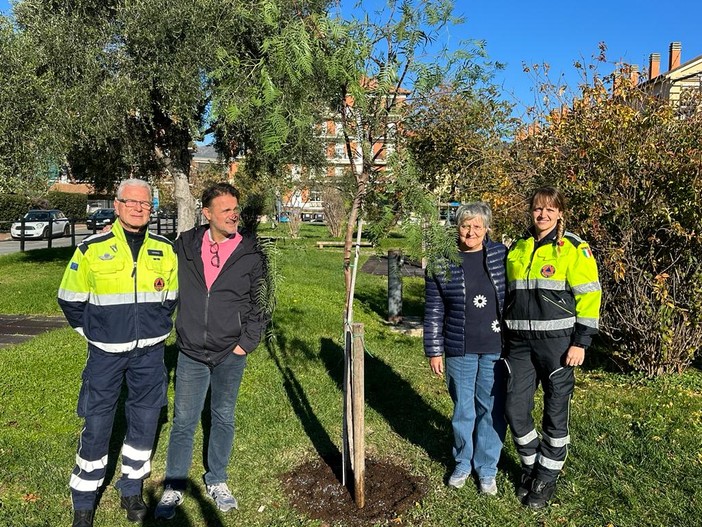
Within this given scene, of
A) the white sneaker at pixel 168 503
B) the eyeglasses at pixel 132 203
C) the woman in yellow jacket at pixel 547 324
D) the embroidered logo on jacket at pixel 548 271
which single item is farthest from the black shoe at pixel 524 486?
the eyeglasses at pixel 132 203

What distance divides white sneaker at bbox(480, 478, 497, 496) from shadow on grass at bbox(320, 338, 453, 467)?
16.6 inches

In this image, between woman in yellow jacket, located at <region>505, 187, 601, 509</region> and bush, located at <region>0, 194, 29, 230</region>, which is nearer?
woman in yellow jacket, located at <region>505, 187, 601, 509</region>

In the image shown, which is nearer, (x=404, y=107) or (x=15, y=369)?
(x=404, y=107)

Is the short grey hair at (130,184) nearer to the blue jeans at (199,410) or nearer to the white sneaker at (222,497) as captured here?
the blue jeans at (199,410)

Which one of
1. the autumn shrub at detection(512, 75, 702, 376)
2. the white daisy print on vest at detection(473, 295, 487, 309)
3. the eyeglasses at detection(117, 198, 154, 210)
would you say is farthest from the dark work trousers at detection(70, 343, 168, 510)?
→ the autumn shrub at detection(512, 75, 702, 376)

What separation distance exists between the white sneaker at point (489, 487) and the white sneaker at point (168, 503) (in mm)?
1884

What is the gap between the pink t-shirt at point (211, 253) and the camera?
10.6ft

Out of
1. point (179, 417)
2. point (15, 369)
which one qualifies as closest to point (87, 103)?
point (15, 369)

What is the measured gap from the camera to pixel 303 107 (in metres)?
2.86

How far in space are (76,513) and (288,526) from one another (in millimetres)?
1206

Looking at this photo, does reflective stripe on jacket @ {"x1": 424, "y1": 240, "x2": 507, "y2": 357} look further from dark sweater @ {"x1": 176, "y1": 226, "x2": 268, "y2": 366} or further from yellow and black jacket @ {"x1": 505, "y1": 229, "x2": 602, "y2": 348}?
dark sweater @ {"x1": 176, "y1": 226, "x2": 268, "y2": 366}

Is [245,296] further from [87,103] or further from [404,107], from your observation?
[87,103]

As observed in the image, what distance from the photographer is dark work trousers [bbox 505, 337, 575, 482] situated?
321cm

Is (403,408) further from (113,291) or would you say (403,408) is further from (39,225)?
(39,225)
